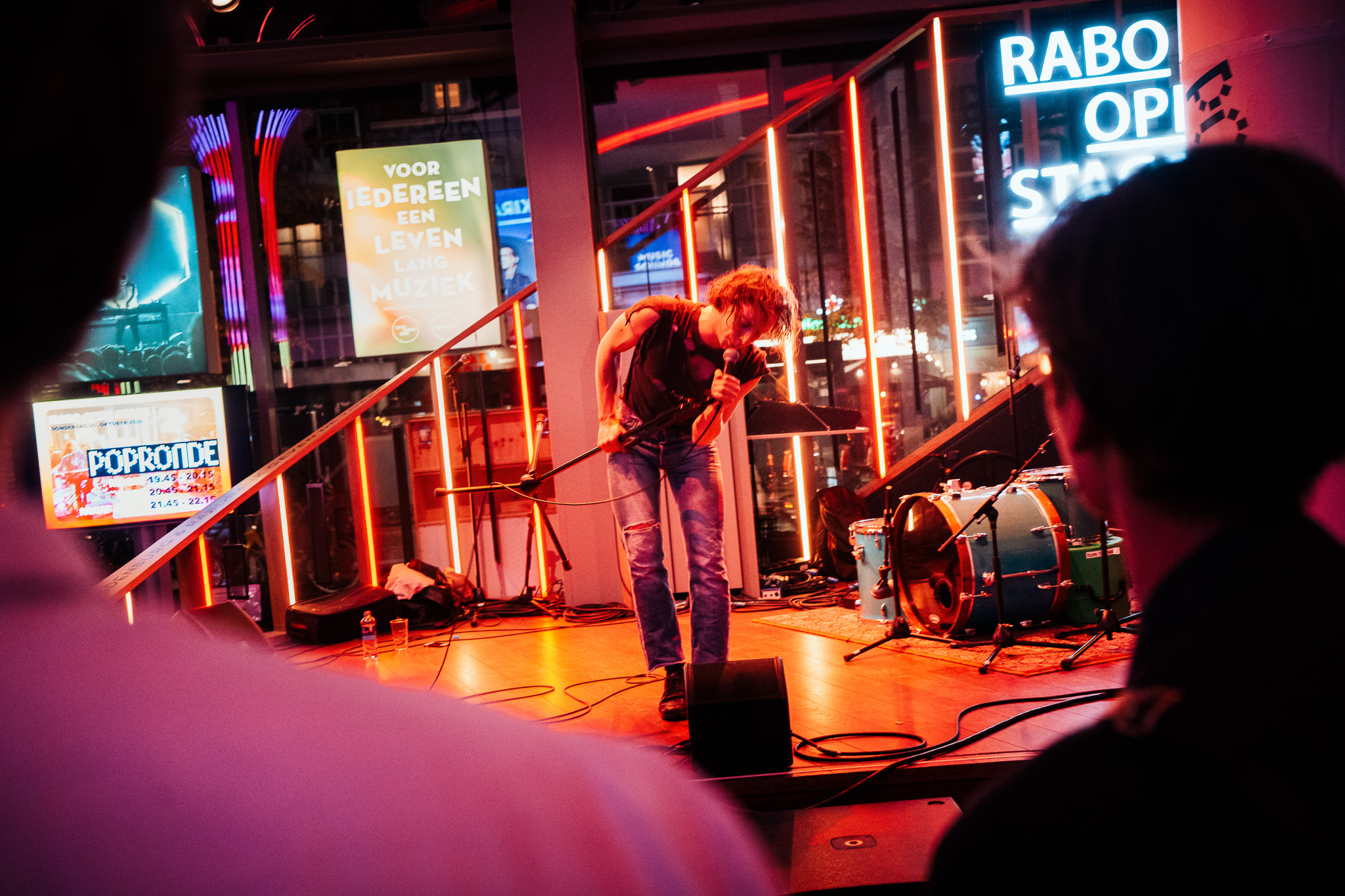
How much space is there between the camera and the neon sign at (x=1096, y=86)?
6273 mm

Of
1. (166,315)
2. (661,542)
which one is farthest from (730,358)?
(166,315)

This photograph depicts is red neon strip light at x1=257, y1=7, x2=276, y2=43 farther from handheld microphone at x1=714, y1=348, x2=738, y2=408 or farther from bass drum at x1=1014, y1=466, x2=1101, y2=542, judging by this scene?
bass drum at x1=1014, y1=466, x2=1101, y2=542

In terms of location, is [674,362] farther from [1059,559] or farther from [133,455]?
[133,455]

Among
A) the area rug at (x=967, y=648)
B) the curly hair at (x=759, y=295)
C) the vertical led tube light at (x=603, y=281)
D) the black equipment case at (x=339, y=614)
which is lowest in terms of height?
the area rug at (x=967, y=648)

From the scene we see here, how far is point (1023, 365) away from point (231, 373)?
5935 millimetres

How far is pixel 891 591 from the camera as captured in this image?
449 centimetres

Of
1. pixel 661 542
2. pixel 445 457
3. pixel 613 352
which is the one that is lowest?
pixel 661 542

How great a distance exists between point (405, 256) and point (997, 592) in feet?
16.4

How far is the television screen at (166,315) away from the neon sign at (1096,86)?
19.8ft

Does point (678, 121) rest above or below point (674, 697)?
above

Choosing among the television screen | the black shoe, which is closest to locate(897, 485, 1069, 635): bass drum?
the black shoe

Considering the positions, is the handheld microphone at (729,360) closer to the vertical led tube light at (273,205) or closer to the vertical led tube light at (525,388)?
the vertical led tube light at (525,388)

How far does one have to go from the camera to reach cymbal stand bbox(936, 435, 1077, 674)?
3.89 meters

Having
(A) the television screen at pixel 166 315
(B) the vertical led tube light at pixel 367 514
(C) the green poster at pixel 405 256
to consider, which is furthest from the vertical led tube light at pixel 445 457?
(A) the television screen at pixel 166 315
